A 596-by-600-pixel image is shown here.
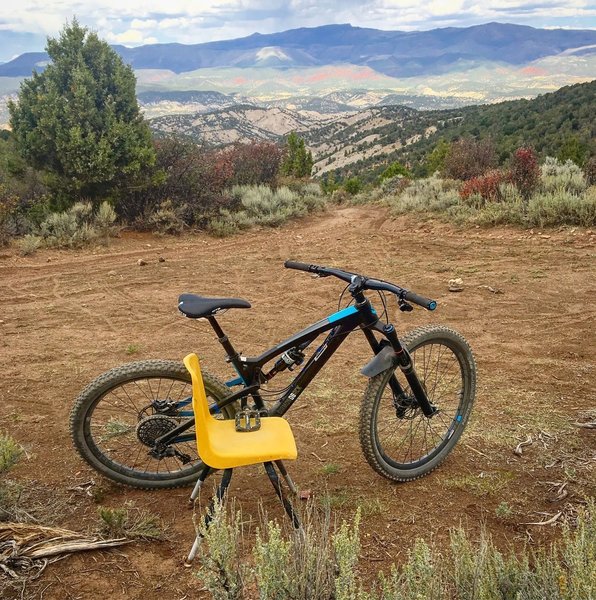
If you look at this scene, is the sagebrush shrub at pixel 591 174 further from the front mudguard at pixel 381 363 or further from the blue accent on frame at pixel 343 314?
the blue accent on frame at pixel 343 314

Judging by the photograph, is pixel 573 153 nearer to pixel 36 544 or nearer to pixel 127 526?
pixel 127 526

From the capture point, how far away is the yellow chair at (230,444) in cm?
250

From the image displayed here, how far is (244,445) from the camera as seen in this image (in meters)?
2.62

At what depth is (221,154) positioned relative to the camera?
15031mm

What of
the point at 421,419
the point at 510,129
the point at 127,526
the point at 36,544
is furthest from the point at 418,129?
the point at 36,544

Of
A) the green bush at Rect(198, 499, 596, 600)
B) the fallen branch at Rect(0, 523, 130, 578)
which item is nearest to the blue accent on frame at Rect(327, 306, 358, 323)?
the green bush at Rect(198, 499, 596, 600)

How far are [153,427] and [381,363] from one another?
1.32 metres

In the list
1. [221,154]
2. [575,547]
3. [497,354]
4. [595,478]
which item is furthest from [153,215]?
[575,547]

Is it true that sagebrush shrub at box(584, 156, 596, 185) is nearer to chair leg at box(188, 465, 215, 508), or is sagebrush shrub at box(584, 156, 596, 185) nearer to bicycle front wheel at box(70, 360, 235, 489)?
bicycle front wheel at box(70, 360, 235, 489)

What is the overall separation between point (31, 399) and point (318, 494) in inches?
100

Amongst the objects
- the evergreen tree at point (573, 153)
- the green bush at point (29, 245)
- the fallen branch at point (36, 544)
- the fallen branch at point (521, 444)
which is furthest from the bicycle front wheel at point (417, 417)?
the evergreen tree at point (573, 153)

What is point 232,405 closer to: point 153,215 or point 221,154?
point 153,215

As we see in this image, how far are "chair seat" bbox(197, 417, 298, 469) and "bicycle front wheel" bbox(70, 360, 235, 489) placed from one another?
247 mm

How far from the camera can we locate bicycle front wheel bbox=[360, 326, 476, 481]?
3002 mm
